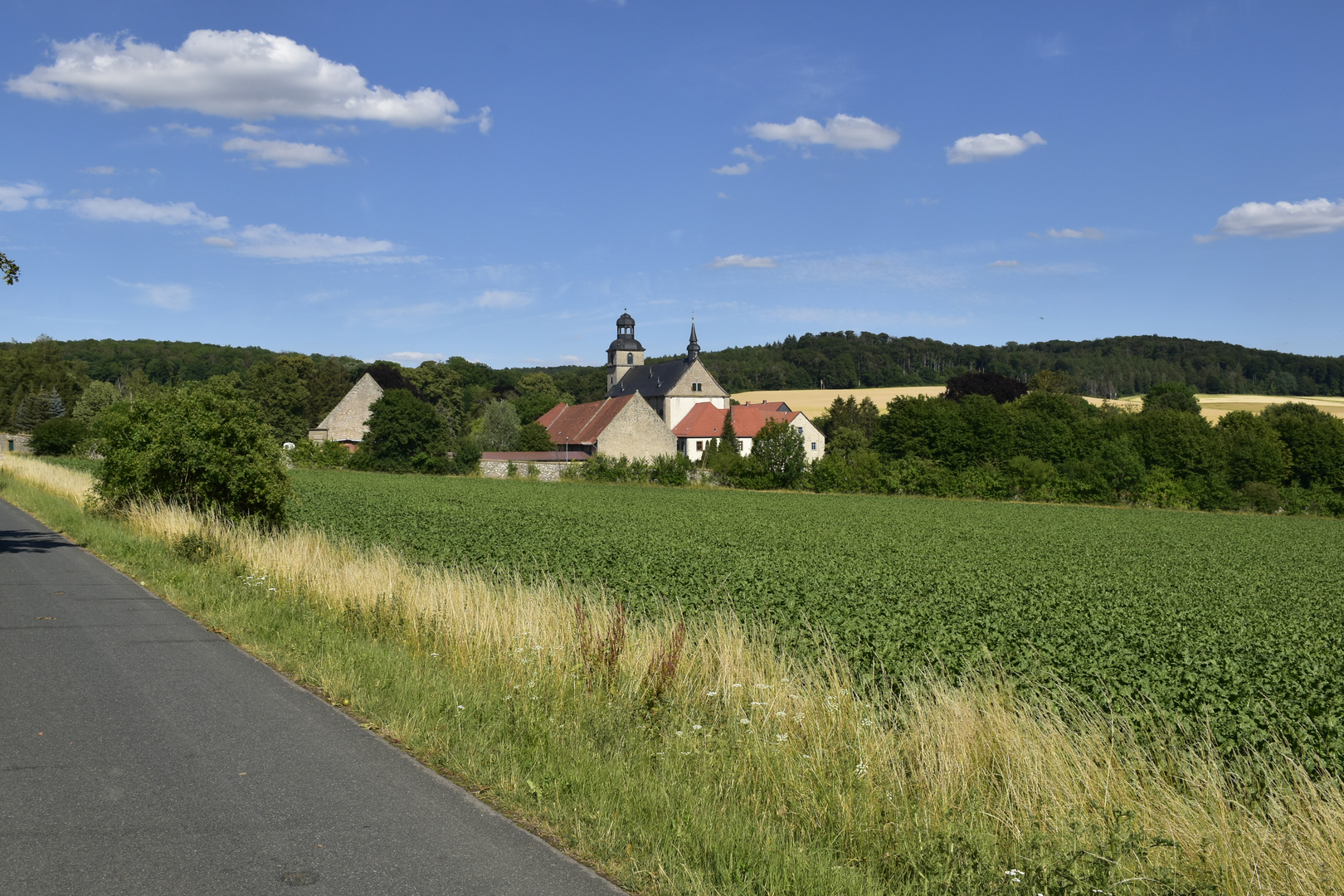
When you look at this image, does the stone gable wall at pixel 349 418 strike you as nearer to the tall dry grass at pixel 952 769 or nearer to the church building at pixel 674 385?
the church building at pixel 674 385

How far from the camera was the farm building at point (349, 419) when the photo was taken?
87375mm

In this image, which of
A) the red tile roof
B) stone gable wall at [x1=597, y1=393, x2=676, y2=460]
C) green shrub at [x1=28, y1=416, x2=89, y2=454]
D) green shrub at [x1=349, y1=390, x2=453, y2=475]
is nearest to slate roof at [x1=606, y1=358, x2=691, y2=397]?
stone gable wall at [x1=597, y1=393, x2=676, y2=460]

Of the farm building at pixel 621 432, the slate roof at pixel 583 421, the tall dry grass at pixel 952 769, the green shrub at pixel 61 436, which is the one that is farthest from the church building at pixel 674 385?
the tall dry grass at pixel 952 769

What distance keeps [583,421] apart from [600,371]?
78153 millimetres

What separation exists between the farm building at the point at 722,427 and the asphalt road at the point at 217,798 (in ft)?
286

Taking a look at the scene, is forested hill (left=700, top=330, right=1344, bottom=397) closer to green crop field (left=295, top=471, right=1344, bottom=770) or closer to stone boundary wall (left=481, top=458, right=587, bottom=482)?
stone boundary wall (left=481, top=458, right=587, bottom=482)

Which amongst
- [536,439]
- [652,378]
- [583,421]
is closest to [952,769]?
[583,421]

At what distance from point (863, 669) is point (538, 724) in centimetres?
394

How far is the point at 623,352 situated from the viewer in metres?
113

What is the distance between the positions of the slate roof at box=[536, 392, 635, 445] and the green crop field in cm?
3510

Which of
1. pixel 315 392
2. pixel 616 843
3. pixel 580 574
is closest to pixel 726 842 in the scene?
pixel 616 843

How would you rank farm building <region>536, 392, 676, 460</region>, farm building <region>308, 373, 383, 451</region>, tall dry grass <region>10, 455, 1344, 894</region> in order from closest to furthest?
1. tall dry grass <region>10, 455, 1344, 894</region>
2. farm building <region>536, 392, 676, 460</region>
3. farm building <region>308, 373, 383, 451</region>

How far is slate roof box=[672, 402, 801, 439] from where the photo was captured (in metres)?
95.3

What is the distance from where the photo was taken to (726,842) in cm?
437
